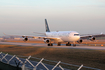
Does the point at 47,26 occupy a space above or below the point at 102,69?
above

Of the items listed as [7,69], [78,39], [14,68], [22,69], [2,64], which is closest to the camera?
[22,69]

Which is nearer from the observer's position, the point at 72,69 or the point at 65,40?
the point at 72,69

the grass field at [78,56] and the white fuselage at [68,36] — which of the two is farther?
the white fuselage at [68,36]

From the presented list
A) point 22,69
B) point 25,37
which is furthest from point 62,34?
point 22,69

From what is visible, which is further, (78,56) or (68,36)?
(68,36)

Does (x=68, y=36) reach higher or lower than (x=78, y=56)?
higher

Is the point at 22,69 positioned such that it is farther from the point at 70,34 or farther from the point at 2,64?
the point at 70,34

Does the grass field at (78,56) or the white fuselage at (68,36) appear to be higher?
the white fuselage at (68,36)

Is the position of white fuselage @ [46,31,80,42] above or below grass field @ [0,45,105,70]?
above

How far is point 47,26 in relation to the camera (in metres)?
91.9

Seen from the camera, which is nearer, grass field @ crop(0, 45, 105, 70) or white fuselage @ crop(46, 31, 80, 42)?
grass field @ crop(0, 45, 105, 70)

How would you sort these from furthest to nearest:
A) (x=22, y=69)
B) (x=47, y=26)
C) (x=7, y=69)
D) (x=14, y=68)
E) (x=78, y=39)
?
1. (x=47, y=26)
2. (x=78, y=39)
3. (x=7, y=69)
4. (x=14, y=68)
5. (x=22, y=69)

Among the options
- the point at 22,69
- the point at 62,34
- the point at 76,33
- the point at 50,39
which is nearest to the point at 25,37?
the point at 50,39

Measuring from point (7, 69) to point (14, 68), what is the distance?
203cm
